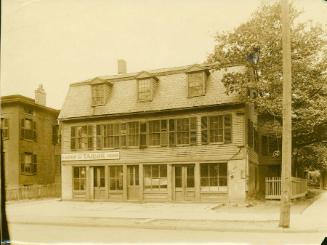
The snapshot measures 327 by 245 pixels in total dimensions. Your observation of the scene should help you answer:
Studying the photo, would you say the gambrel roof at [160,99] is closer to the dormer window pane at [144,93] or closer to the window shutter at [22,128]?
the dormer window pane at [144,93]

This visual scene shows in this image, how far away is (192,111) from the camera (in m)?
14.4

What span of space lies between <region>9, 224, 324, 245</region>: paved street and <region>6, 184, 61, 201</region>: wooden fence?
498 mm

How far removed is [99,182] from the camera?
514 inches

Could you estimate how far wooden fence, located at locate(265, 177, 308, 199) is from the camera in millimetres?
9300

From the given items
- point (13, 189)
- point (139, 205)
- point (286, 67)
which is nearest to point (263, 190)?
point (139, 205)

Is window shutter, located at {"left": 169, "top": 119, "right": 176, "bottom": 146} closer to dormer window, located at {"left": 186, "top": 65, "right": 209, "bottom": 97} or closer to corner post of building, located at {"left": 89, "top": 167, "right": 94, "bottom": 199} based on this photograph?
dormer window, located at {"left": 186, "top": 65, "right": 209, "bottom": 97}

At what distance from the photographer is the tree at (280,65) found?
26.3 ft

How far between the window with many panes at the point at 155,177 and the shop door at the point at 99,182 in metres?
1.29

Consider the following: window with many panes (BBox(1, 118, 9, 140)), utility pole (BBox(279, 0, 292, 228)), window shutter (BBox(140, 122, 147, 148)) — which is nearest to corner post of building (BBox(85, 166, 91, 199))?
window shutter (BBox(140, 122, 147, 148))

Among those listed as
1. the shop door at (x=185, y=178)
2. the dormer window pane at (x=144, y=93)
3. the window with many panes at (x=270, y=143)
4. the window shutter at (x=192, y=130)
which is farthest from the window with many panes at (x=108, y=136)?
the window with many panes at (x=270, y=143)

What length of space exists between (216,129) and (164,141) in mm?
1771

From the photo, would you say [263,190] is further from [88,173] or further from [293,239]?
[88,173]

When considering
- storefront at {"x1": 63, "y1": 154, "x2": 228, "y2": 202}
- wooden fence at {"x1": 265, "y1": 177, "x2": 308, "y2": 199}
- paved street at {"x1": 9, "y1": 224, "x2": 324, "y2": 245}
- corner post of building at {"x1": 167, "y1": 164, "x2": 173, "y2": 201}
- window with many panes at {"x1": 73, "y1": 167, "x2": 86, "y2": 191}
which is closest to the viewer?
paved street at {"x1": 9, "y1": 224, "x2": 324, "y2": 245}

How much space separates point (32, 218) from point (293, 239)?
4612 mm
